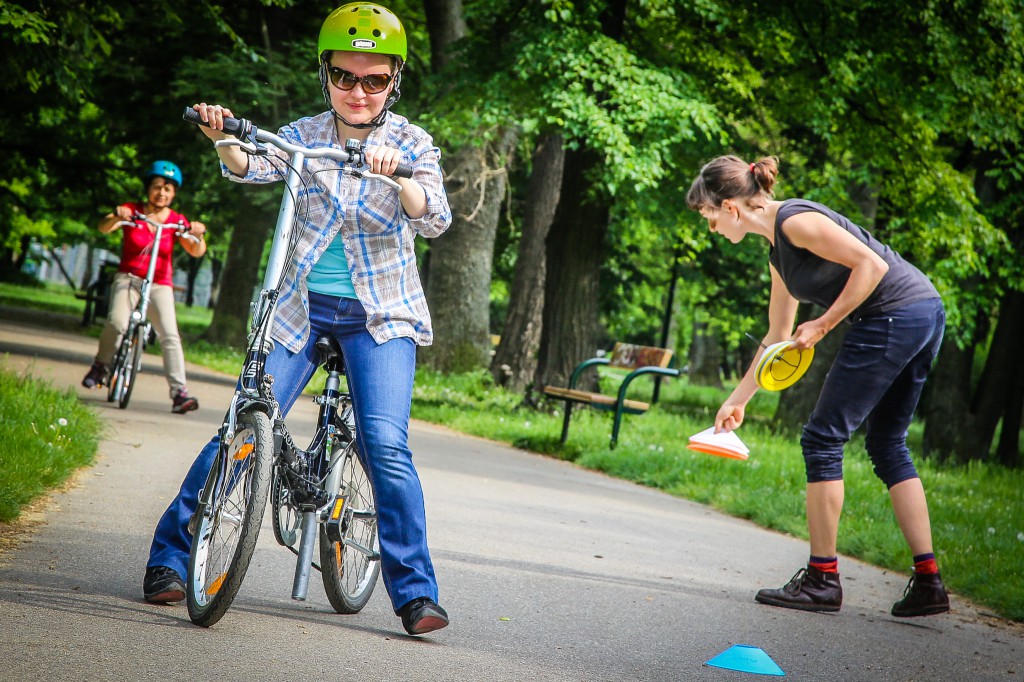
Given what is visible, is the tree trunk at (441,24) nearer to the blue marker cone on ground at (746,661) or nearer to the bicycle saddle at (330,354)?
the bicycle saddle at (330,354)

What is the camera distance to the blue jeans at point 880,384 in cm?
539

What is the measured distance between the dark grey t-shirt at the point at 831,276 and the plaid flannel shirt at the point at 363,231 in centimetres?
187

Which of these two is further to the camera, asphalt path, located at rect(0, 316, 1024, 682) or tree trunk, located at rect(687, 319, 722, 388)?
tree trunk, located at rect(687, 319, 722, 388)

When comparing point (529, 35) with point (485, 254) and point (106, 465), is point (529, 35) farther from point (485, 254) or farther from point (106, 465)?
point (106, 465)

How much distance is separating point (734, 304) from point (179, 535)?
24242mm

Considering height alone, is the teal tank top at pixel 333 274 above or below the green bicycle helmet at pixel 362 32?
below

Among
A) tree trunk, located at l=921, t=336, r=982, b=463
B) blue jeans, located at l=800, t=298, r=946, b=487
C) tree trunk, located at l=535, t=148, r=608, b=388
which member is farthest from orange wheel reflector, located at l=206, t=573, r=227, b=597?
tree trunk, located at l=921, t=336, r=982, b=463

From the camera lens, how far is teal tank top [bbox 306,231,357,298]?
423 cm

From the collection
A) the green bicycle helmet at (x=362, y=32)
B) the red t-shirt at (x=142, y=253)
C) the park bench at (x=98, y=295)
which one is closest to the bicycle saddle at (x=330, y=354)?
the green bicycle helmet at (x=362, y=32)

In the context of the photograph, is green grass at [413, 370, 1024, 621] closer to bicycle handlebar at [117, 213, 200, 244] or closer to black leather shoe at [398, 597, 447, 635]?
black leather shoe at [398, 597, 447, 635]

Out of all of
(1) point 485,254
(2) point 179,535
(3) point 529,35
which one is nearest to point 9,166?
(1) point 485,254

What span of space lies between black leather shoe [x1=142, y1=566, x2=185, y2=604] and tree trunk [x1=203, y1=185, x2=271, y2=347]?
19248 mm

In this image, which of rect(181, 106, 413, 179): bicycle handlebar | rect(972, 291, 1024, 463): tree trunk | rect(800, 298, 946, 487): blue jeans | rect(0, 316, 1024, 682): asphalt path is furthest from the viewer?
rect(972, 291, 1024, 463): tree trunk

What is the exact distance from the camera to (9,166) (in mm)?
21609
